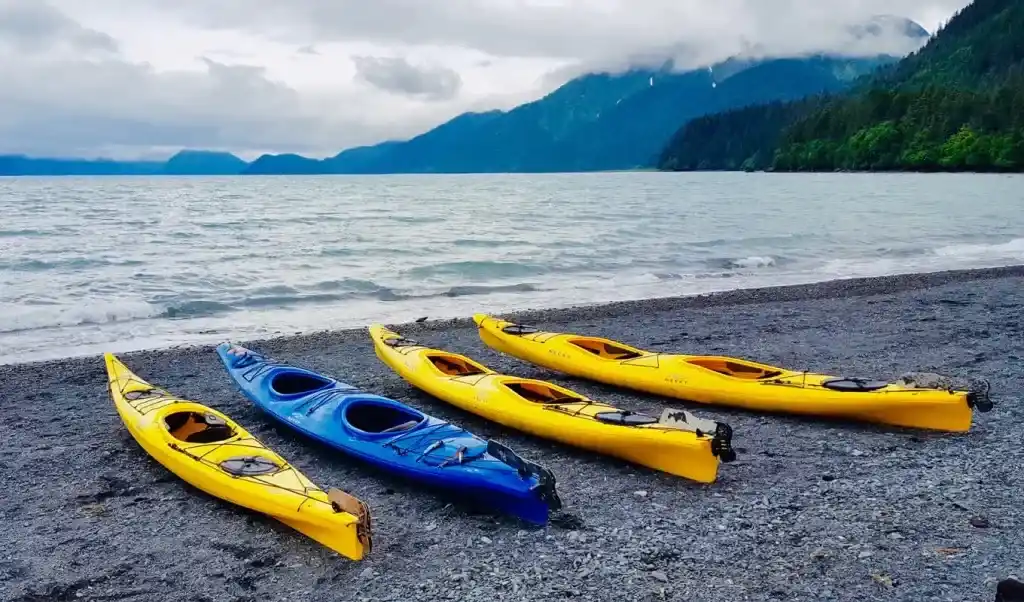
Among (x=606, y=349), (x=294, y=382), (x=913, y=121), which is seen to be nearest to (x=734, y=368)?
(x=606, y=349)

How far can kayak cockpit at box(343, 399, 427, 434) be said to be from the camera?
20.7ft

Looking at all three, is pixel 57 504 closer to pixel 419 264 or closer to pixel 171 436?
pixel 171 436

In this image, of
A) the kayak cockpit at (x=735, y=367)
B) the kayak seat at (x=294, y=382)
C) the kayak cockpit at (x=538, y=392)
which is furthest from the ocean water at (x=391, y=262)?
the kayak cockpit at (x=735, y=367)

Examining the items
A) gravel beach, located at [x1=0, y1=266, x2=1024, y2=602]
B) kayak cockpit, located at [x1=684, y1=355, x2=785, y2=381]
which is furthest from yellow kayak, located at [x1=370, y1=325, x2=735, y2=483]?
kayak cockpit, located at [x1=684, y1=355, x2=785, y2=381]

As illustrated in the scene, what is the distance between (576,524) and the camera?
4.96 metres

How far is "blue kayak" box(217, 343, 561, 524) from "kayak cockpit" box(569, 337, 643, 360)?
2.95 meters

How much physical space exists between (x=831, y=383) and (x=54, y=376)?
28.8 feet

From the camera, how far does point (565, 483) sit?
5676 millimetres

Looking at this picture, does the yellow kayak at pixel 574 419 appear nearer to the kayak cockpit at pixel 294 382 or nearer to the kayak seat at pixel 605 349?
the kayak cockpit at pixel 294 382

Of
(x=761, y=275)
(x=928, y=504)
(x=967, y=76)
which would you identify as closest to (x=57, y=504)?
(x=928, y=504)

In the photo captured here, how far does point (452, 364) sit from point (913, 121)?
95184 millimetres

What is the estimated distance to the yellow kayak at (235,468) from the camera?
4414 mm

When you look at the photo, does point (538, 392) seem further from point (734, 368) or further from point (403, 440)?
point (734, 368)

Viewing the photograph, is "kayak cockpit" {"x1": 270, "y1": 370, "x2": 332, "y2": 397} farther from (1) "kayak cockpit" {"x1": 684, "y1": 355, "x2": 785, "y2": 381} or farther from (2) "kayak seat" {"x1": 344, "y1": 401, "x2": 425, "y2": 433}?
(1) "kayak cockpit" {"x1": 684, "y1": 355, "x2": 785, "y2": 381}
